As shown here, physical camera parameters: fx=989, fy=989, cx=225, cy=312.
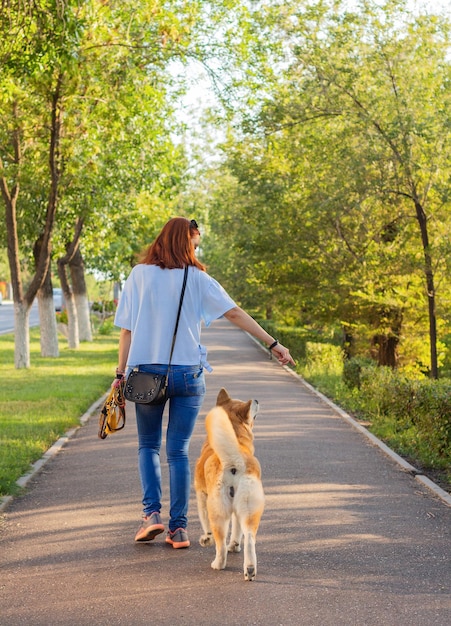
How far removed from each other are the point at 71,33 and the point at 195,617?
832 cm

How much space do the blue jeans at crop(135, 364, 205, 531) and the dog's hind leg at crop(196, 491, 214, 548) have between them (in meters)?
0.10

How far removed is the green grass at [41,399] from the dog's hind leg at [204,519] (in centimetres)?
263

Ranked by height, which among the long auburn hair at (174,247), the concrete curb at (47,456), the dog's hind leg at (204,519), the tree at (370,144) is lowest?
the concrete curb at (47,456)

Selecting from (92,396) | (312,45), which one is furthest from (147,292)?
(312,45)

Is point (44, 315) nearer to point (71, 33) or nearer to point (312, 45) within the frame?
point (312, 45)

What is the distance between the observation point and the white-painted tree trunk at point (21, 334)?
22.0m

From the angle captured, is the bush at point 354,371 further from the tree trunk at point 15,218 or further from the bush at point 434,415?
the tree trunk at point 15,218

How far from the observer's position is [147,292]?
5.99 metres

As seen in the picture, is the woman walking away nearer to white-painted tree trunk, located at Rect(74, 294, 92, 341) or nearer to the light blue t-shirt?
the light blue t-shirt

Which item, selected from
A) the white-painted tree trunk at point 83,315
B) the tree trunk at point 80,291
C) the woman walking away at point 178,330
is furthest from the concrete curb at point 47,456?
the white-painted tree trunk at point 83,315

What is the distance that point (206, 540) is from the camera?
6.11 meters

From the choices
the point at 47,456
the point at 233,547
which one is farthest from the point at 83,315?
the point at 233,547

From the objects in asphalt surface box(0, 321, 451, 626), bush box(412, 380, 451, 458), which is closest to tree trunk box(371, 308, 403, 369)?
bush box(412, 380, 451, 458)

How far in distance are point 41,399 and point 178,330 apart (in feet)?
34.1
